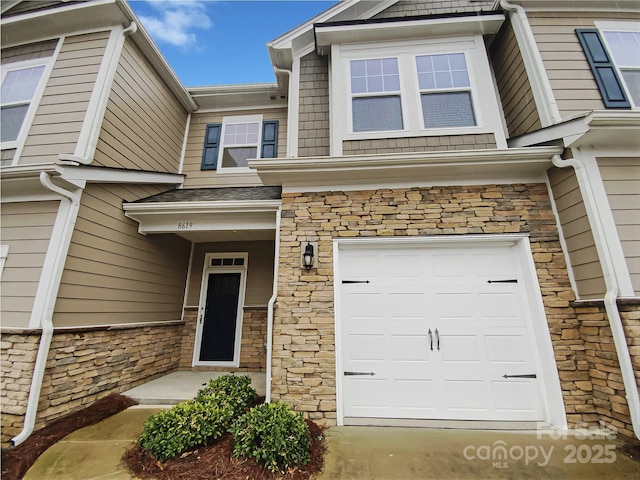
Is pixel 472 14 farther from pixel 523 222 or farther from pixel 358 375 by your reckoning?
pixel 358 375

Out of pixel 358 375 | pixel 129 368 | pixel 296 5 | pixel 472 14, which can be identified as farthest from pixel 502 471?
A: pixel 296 5

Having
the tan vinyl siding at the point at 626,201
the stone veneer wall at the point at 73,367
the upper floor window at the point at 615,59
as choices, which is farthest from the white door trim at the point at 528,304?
the stone veneer wall at the point at 73,367

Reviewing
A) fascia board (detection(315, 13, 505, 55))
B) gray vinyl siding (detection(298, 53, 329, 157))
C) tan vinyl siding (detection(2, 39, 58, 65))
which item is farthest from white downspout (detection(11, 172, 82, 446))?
fascia board (detection(315, 13, 505, 55))

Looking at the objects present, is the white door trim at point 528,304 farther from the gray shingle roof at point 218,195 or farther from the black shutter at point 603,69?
the black shutter at point 603,69

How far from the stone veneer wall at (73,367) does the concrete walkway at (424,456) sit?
0.58 m

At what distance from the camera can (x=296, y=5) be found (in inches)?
232

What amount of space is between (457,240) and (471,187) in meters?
0.80

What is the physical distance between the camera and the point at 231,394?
3365 millimetres

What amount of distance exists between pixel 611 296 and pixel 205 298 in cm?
636

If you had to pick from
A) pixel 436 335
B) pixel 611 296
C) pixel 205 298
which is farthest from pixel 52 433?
pixel 611 296

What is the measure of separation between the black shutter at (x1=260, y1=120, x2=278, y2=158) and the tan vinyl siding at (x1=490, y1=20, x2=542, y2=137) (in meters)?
4.48

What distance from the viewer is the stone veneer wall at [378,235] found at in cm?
319

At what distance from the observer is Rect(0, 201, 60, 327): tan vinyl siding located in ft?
10.9

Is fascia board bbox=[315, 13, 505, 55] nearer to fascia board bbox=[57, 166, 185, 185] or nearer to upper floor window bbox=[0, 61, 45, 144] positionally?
fascia board bbox=[57, 166, 185, 185]
